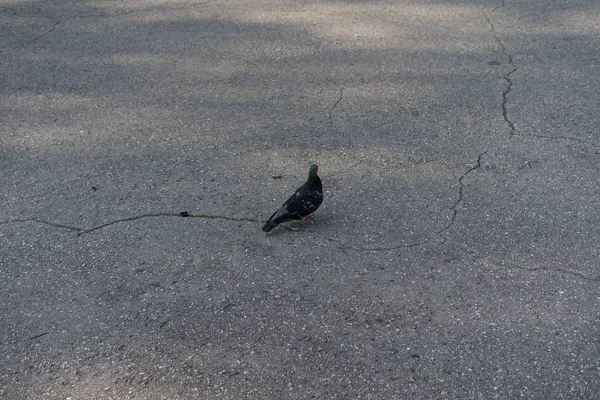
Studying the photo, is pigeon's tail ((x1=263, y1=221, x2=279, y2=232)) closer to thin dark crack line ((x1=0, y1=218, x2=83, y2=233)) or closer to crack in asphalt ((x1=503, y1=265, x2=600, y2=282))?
thin dark crack line ((x1=0, y1=218, x2=83, y2=233))

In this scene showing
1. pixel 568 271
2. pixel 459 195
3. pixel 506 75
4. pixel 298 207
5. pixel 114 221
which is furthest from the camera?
pixel 506 75

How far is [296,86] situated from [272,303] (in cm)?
310

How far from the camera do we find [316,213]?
4.80 meters

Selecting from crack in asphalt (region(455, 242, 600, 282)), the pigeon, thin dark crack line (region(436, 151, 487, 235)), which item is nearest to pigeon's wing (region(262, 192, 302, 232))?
the pigeon

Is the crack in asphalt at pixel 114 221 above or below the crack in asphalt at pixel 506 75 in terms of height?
below

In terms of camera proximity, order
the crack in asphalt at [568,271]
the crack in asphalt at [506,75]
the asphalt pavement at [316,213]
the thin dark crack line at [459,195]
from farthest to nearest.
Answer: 1. the crack in asphalt at [506,75]
2. the thin dark crack line at [459,195]
3. the crack in asphalt at [568,271]
4. the asphalt pavement at [316,213]

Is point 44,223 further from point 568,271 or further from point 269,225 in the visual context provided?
point 568,271

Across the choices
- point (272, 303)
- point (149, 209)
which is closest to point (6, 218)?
point (149, 209)

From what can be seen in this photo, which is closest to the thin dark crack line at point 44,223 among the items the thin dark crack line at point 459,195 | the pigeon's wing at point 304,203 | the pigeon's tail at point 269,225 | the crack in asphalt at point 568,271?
the pigeon's tail at point 269,225

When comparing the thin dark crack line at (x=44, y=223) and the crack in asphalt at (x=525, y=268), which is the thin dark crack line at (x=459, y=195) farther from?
the thin dark crack line at (x=44, y=223)

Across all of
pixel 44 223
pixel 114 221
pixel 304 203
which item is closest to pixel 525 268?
pixel 304 203

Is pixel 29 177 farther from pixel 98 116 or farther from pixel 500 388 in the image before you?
pixel 500 388

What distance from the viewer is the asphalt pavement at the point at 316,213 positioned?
358 cm

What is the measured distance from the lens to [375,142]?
5.67 m
